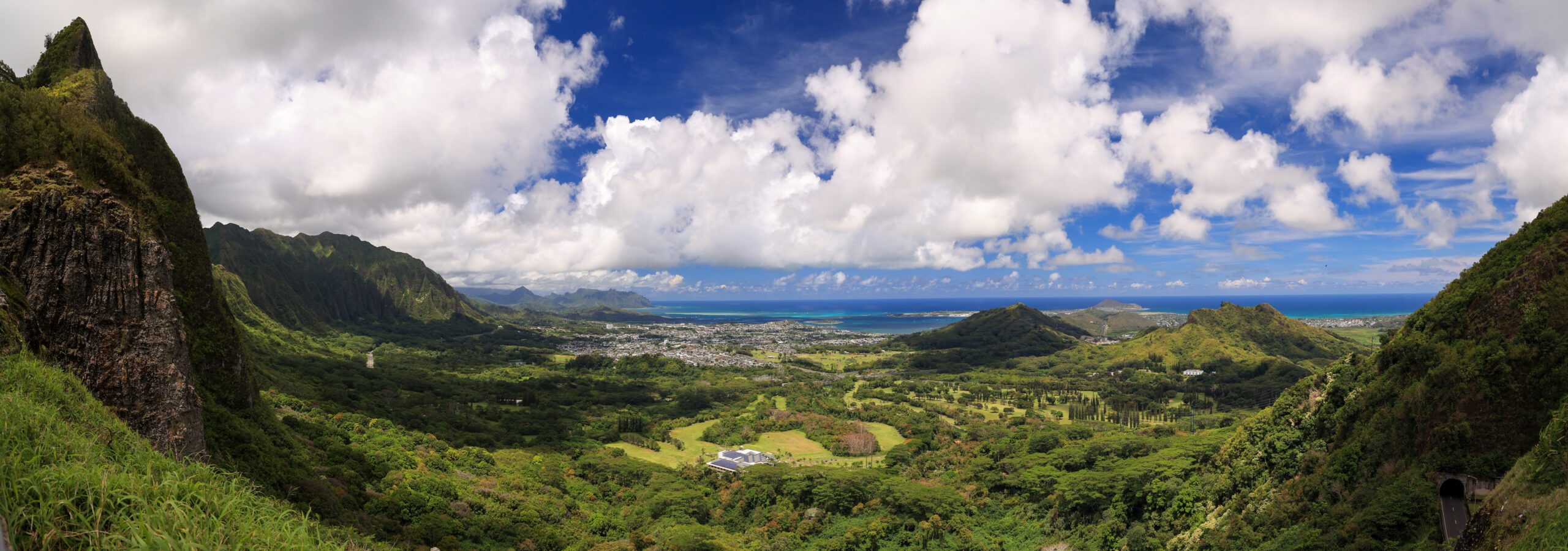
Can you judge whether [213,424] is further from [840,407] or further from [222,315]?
[840,407]

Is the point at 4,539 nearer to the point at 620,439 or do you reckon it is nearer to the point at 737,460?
the point at 737,460

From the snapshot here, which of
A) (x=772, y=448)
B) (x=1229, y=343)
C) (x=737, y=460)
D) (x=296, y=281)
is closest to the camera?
(x=737, y=460)

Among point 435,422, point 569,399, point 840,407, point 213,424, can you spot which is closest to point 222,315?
point 213,424

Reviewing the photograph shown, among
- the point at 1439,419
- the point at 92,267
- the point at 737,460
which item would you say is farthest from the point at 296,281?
the point at 1439,419

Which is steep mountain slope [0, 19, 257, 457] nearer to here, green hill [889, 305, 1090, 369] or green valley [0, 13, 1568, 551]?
green valley [0, 13, 1568, 551]

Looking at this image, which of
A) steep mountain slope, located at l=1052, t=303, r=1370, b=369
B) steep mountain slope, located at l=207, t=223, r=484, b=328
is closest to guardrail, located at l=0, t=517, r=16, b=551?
steep mountain slope, located at l=1052, t=303, r=1370, b=369

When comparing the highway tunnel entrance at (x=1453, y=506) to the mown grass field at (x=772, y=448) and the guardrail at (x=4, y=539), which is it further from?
the mown grass field at (x=772, y=448)

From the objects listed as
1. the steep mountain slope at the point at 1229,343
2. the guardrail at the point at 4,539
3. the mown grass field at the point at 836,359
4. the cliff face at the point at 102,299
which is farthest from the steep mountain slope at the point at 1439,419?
the mown grass field at the point at 836,359
